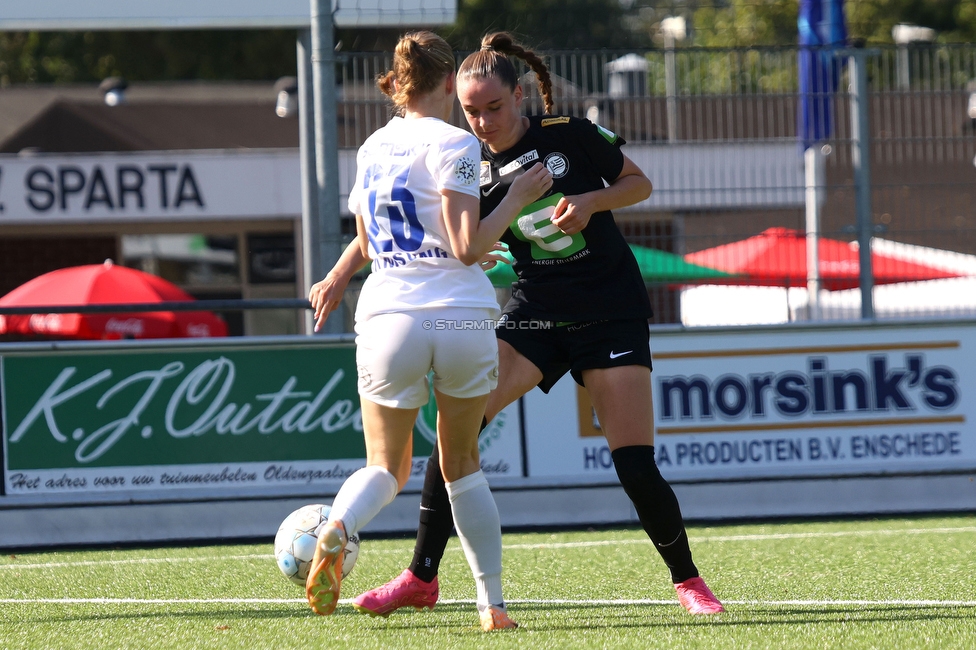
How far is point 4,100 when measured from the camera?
76.7 feet

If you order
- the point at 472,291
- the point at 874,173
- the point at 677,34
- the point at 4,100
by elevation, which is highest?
the point at 677,34

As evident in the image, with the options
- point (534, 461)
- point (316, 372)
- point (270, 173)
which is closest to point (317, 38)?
point (316, 372)

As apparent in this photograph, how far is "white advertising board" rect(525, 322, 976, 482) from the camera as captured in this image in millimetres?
7172

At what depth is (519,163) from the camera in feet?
13.5

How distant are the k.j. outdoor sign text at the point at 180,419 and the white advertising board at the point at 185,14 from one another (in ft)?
6.87

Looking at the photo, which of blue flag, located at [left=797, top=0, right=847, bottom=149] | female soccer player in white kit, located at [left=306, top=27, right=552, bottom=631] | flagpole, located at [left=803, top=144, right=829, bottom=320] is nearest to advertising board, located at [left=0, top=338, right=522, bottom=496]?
flagpole, located at [left=803, top=144, right=829, bottom=320]

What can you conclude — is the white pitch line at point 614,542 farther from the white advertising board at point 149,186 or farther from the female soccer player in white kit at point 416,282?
the white advertising board at point 149,186

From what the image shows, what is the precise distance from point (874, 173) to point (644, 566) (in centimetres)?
394

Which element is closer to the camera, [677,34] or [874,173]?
[874,173]

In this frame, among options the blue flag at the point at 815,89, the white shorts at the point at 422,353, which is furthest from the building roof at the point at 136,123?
the white shorts at the point at 422,353

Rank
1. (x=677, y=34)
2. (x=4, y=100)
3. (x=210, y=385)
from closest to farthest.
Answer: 1. (x=210, y=385)
2. (x=4, y=100)
3. (x=677, y=34)

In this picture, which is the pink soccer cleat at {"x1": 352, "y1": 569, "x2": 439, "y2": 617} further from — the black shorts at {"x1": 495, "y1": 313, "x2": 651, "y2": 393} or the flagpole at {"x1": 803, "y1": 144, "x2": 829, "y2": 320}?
the flagpole at {"x1": 803, "y1": 144, "x2": 829, "y2": 320}

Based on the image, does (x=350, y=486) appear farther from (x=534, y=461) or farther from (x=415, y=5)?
(x=415, y=5)

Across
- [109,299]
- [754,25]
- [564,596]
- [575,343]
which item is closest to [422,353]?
[575,343]
